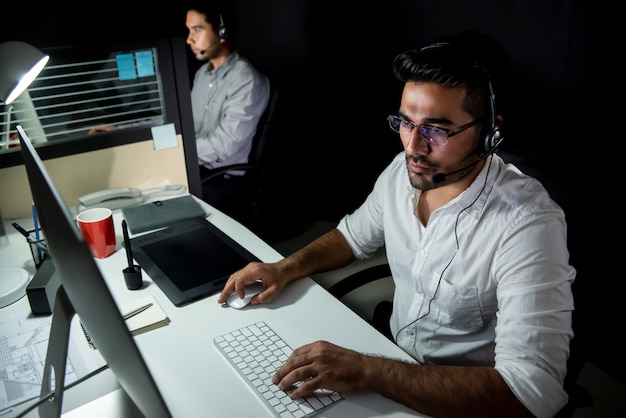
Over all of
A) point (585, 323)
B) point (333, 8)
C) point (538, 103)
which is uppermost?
point (333, 8)

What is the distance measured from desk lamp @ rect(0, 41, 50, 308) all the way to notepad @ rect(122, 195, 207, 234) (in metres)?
0.36

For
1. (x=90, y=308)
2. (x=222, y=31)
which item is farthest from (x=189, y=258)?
(x=222, y=31)

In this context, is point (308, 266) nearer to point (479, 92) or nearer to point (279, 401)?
point (279, 401)

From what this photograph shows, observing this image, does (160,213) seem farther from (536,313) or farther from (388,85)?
(388,85)

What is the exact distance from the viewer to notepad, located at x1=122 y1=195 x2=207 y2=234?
155cm

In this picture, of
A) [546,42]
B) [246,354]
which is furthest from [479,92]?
[546,42]

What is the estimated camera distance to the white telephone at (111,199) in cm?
164

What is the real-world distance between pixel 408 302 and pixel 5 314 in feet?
3.21

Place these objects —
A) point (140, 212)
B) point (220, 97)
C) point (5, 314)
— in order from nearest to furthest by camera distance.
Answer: point (5, 314), point (140, 212), point (220, 97)

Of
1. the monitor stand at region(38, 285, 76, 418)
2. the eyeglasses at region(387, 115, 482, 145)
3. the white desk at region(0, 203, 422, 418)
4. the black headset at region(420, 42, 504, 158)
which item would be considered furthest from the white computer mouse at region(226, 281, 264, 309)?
the black headset at region(420, 42, 504, 158)

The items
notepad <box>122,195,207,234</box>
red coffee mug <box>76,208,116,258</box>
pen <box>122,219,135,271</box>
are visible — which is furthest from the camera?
notepad <box>122,195,207,234</box>

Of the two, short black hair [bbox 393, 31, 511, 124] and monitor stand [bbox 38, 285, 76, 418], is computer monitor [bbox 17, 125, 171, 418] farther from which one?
short black hair [bbox 393, 31, 511, 124]

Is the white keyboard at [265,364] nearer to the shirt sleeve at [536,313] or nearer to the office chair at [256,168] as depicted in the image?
the shirt sleeve at [536,313]

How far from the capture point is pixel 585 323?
1003mm
